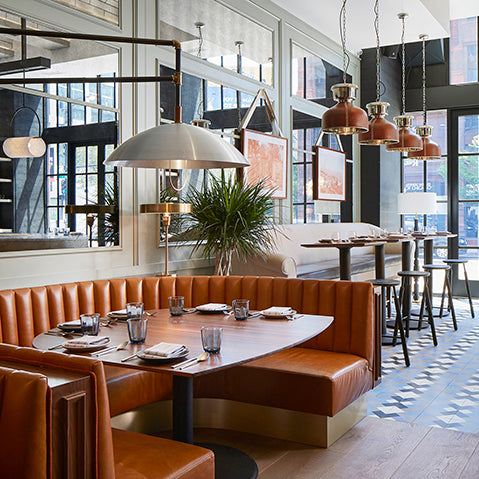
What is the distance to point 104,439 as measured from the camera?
5.13 ft

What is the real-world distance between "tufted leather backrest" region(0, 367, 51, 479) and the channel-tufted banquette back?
6.03 ft

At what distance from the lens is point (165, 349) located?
2197 millimetres

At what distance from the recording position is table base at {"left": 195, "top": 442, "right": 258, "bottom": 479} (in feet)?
8.99

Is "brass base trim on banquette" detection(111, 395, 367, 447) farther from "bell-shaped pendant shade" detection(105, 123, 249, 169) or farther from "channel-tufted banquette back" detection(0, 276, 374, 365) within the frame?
"bell-shaped pendant shade" detection(105, 123, 249, 169)

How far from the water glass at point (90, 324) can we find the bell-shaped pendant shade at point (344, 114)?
2762 mm

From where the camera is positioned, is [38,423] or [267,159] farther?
[267,159]

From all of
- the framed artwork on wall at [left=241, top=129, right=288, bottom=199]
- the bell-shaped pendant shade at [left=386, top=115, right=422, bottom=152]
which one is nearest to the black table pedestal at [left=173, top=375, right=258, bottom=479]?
the framed artwork on wall at [left=241, top=129, right=288, bottom=199]

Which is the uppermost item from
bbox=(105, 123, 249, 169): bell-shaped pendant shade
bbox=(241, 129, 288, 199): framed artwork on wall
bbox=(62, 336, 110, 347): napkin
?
bbox=(241, 129, 288, 199): framed artwork on wall

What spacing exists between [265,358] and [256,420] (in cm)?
36

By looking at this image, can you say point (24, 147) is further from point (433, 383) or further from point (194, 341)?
point (433, 383)

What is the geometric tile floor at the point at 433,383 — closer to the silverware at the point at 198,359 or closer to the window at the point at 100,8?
the silverware at the point at 198,359

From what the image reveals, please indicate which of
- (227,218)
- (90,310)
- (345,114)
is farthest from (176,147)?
(345,114)

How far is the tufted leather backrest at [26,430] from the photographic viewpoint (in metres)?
1.41

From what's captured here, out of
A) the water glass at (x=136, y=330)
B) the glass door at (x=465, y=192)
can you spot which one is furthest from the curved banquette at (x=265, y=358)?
the glass door at (x=465, y=192)
